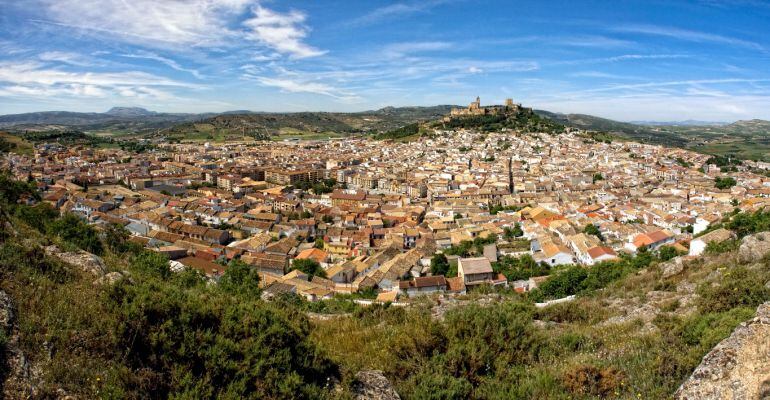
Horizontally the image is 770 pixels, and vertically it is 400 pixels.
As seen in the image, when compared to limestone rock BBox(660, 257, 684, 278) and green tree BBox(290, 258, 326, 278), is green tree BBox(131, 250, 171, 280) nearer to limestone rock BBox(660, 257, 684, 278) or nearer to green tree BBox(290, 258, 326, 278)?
green tree BBox(290, 258, 326, 278)

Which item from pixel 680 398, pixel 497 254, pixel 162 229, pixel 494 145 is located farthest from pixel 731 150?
pixel 680 398

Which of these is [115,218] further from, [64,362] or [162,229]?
[64,362]

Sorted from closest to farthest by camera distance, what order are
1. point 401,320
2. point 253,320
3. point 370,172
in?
point 253,320 → point 401,320 → point 370,172

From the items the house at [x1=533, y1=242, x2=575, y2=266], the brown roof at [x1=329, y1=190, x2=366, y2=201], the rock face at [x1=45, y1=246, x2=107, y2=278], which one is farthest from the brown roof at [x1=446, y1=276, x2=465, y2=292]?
the brown roof at [x1=329, y1=190, x2=366, y2=201]

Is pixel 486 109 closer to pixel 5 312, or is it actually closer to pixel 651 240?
pixel 651 240

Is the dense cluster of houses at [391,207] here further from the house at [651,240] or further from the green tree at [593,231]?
the green tree at [593,231]

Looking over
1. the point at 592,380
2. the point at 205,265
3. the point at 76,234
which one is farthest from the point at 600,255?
the point at 76,234

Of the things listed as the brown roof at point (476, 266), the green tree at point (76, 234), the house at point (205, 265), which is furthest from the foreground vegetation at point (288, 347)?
the house at point (205, 265)
